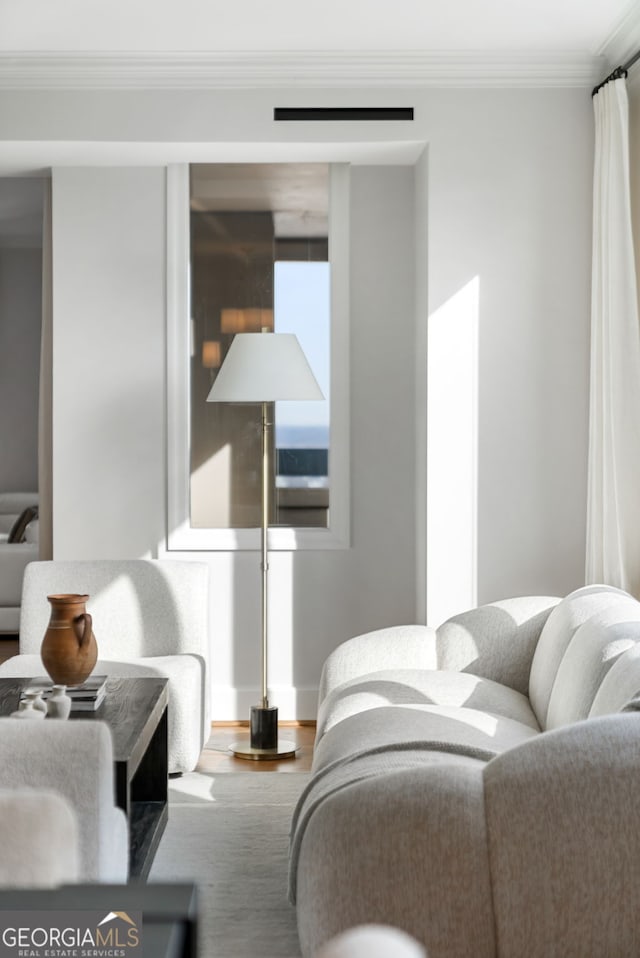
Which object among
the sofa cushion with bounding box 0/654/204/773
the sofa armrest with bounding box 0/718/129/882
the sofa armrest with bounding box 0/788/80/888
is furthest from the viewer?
the sofa cushion with bounding box 0/654/204/773

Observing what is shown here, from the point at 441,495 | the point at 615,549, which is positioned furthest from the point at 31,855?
the point at 441,495

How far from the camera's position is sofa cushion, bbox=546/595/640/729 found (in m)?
2.69

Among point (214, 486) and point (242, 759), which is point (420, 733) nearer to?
point (242, 759)

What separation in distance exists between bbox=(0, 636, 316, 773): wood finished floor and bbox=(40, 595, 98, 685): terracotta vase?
1.17 metres

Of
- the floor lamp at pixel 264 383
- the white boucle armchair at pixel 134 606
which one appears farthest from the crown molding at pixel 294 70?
the white boucle armchair at pixel 134 606

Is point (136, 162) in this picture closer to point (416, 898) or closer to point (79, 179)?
point (79, 179)

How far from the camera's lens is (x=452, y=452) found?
14.8ft

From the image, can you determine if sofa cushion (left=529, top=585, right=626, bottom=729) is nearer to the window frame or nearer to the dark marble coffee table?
the dark marble coffee table

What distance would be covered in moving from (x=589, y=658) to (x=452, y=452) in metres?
1.83

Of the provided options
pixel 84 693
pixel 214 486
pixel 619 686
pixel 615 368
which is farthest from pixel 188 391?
pixel 619 686

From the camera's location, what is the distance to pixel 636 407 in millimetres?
3898

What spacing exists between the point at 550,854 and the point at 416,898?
0.77 ft

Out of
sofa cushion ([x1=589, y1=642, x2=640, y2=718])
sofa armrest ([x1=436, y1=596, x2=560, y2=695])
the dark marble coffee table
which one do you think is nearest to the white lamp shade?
sofa armrest ([x1=436, y1=596, x2=560, y2=695])

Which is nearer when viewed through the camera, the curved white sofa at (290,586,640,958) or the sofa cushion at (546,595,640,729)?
the curved white sofa at (290,586,640,958)
